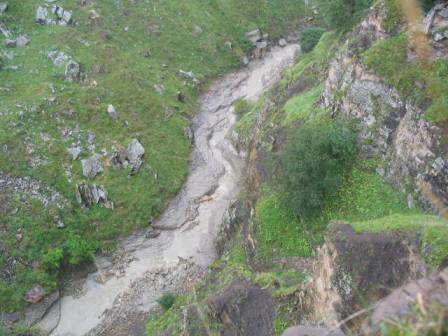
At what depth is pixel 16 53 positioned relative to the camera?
210 ft

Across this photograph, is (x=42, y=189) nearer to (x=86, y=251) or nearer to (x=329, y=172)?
(x=86, y=251)

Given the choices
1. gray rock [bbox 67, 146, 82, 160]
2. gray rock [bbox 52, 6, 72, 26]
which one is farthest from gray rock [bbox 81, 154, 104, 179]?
gray rock [bbox 52, 6, 72, 26]

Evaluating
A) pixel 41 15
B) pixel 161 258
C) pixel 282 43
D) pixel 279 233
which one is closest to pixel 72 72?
pixel 41 15

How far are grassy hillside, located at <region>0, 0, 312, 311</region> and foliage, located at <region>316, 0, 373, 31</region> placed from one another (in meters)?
25.6

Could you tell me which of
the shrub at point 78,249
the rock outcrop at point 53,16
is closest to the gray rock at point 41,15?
the rock outcrop at point 53,16

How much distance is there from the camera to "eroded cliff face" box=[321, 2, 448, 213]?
91.2 feet

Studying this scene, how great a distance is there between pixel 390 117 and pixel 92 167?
115 feet

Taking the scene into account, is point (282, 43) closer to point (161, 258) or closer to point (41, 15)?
point (41, 15)

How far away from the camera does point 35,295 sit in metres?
41.8

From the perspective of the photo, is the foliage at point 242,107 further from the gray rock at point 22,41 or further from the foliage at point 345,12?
the gray rock at point 22,41

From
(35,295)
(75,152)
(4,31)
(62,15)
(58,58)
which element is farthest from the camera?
(62,15)

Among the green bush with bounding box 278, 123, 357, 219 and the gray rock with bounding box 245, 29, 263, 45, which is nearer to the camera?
the green bush with bounding box 278, 123, 357, 219

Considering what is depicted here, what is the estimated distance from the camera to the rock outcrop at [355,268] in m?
21.1

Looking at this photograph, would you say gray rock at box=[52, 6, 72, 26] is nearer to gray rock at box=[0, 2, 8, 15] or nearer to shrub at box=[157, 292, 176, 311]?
gray rock at box=[0, 2, 8, 15]
